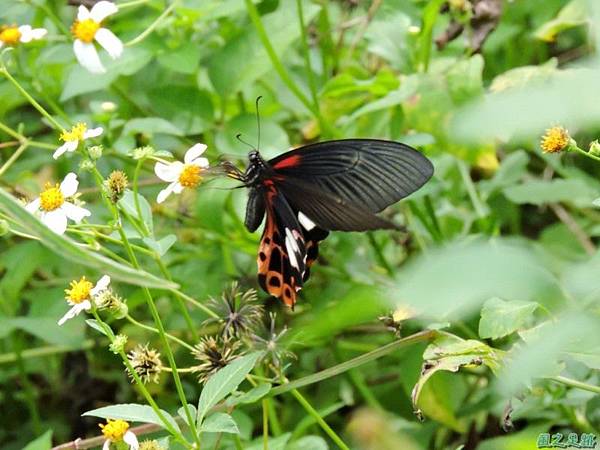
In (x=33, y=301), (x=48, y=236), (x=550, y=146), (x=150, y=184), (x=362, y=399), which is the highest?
(x=48, y=236)

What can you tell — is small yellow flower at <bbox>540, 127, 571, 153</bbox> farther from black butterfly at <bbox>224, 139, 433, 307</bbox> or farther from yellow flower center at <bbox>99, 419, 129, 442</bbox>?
yellow flower center at <bbox>99, 419, 129, 442</bbox>

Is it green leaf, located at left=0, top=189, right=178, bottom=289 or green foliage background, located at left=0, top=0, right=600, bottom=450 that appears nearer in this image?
green leaf, located at left=0, top=189, right=178, bottom=289

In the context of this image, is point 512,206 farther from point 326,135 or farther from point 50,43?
point 50,43

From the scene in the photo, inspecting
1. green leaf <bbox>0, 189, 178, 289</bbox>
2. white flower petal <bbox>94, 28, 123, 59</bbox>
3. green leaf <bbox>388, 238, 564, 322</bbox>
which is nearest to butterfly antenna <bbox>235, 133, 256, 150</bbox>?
white flower petal <bbox>94, 28, 123, 59</bbox>

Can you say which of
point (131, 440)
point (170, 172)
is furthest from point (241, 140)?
point (131, 440)

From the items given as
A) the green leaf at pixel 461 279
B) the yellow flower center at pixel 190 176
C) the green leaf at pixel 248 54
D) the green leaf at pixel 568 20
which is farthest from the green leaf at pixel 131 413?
the green leaf at pixel 568 20

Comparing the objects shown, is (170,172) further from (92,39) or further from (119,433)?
(119,433)

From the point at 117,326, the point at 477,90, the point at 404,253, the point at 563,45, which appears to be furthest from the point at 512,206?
the point at 117,326
